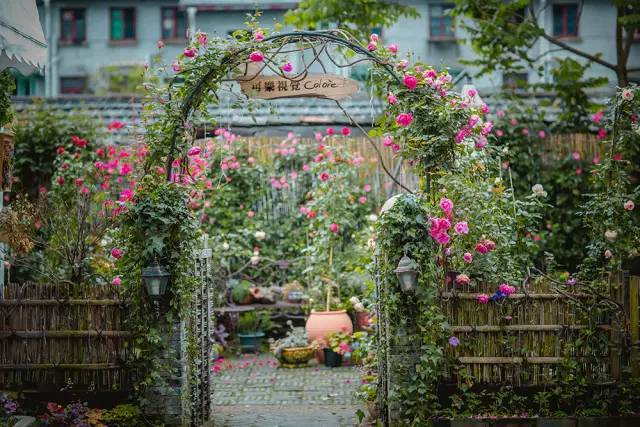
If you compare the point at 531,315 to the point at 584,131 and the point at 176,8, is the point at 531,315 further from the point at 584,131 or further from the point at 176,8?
the point at 176,8

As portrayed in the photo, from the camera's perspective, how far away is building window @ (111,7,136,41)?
2595 cm

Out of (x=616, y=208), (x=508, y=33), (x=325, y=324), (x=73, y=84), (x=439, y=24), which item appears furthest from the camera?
(x=73, y=84)

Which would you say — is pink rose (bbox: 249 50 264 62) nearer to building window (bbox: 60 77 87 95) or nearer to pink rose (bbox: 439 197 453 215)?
pink rose (bbox: 439 197 453 215)

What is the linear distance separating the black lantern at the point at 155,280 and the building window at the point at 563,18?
21178 mm

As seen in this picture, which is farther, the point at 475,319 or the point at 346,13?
the point at 346,13

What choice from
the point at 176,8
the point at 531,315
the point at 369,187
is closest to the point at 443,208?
the point at 531,315

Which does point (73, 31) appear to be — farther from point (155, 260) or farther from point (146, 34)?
point (155, 260)

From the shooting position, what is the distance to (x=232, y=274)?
1166 centimetres

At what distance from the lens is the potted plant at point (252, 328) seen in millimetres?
11258

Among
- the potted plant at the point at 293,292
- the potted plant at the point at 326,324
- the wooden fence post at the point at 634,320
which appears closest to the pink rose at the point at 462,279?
the wooden fence post at the point at 634,320

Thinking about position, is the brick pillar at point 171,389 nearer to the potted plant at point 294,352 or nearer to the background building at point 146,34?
the potted plant at point 294,352

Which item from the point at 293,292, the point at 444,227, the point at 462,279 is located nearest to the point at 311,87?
the point at 444,227

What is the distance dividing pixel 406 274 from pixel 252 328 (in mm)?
5731

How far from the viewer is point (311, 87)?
6.97 metres
